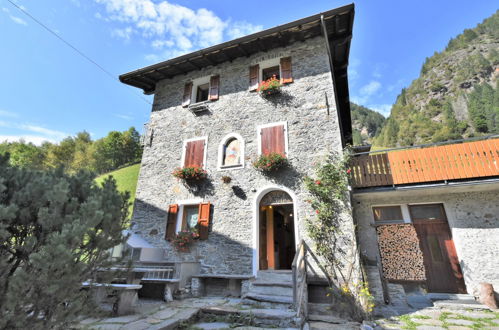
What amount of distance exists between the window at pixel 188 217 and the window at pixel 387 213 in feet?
17.0

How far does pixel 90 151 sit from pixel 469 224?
1735 inches

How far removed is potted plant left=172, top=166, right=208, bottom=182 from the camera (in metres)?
8.07

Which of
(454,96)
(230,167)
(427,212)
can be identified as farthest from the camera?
(454,96)

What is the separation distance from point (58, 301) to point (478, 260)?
28.2 feet

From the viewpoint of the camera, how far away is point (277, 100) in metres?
8.27

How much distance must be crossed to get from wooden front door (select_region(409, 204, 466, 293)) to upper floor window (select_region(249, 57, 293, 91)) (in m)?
5.76

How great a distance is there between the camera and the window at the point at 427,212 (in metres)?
7.01

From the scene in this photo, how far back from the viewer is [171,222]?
806 centimetres

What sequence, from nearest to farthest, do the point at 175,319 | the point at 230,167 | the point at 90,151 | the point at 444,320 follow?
1. the point at 175,319
2. the point at 444,320
3. the point at 230,167
4. the point at 90,151

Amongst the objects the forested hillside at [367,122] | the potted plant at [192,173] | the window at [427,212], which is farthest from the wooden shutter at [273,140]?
the forested hillside at [367,122]

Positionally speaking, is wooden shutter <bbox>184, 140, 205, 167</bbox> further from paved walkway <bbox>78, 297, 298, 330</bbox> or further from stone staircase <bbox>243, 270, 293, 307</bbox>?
paved walkway <bbox>78, 297, 298, 330</bbox>

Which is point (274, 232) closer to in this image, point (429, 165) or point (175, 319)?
point (175, 319)

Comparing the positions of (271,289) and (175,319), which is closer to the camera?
(175,319)

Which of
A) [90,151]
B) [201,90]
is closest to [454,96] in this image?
[201,90]
